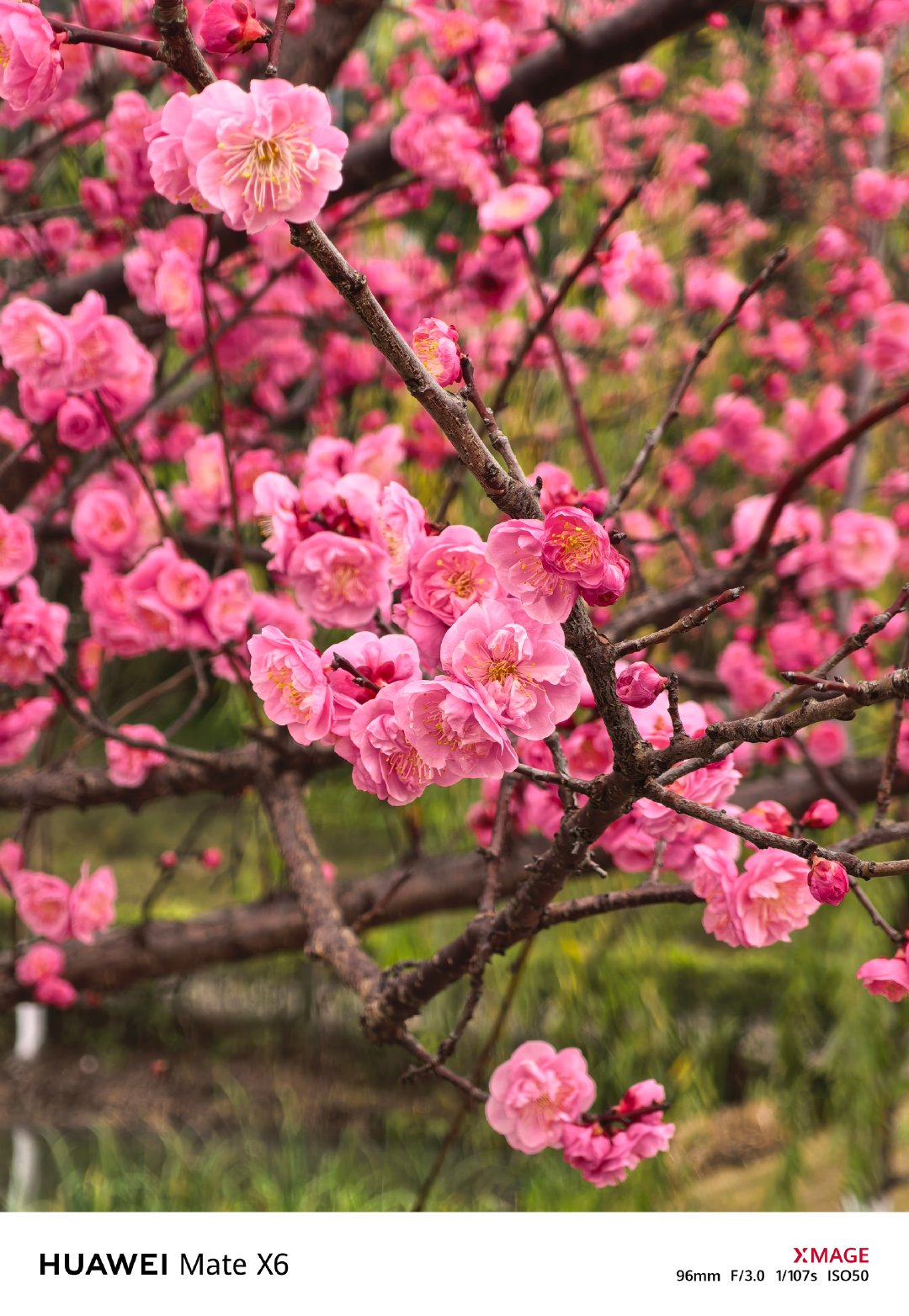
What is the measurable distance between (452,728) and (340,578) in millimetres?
228

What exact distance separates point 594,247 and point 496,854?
48 centimetres

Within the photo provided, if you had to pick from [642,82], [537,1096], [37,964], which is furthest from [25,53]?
[642,82]

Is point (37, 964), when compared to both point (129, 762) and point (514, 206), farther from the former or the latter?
point (514, 206)

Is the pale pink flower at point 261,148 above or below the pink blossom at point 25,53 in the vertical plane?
below

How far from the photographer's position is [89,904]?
1.07 meters

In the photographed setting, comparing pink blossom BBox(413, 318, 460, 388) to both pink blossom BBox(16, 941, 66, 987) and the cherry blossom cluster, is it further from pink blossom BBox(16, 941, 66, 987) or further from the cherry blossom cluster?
pink blossom BBox(16, 941, 66, 987)

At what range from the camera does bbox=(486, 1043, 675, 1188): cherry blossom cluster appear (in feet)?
2.01

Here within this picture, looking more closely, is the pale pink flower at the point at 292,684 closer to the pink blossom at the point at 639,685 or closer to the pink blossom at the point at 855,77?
the pink blossom at the point at 639,685

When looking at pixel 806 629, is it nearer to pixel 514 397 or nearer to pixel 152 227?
pixel 152 227

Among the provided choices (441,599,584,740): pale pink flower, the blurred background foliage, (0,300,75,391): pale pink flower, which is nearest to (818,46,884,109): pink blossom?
the blurred background foliage

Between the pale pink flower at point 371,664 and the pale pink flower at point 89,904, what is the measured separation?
0.72m

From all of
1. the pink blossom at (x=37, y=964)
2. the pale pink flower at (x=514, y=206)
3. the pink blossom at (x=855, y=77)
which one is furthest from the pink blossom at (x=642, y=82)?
the pink blossom at (x=37, y=964)
